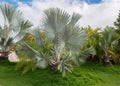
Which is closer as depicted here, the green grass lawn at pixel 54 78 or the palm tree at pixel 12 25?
the green grass lawn at pixel 54 78

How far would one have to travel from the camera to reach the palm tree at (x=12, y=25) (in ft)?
74.3

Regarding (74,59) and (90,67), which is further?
(90,67)

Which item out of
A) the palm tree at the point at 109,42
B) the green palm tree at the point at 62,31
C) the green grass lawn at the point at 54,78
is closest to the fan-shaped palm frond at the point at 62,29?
the green palm tree at the point at 62,31

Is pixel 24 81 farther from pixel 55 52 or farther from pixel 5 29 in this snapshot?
pixel 5 29

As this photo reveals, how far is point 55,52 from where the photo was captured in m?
18.2

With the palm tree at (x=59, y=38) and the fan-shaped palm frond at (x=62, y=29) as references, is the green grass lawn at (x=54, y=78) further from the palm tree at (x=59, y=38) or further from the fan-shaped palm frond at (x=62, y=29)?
the fan-shaped palm frond at (x=62, y=29)

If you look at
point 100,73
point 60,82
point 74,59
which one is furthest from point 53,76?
point 100,73

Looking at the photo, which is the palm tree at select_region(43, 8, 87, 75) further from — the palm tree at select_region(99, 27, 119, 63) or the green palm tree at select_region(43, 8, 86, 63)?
the palm tree at select_region(99, 27, 119, 63)

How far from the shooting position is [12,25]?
22812 millimetres

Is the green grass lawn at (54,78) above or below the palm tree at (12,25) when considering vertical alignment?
below

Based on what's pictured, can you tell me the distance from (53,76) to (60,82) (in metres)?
0.78

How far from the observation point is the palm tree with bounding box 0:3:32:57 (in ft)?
74.3

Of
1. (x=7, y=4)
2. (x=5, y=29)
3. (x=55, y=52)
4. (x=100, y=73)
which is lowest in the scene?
(x=100, y=73)

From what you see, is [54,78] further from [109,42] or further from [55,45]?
[109,42]
